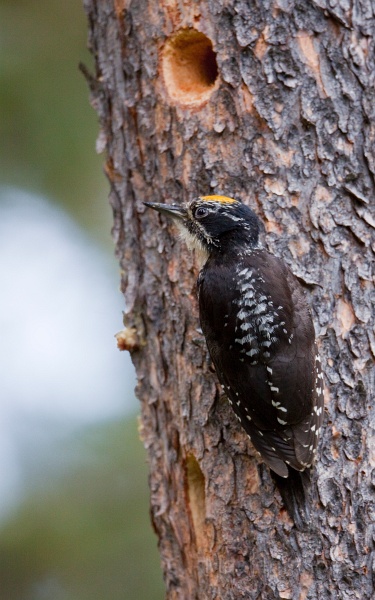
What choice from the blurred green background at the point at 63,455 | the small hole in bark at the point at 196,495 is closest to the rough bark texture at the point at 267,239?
the small hole in bark at the point at 196,495

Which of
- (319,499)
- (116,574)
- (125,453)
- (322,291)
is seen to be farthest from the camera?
(125,453)

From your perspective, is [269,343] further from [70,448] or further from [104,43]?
[70,448]

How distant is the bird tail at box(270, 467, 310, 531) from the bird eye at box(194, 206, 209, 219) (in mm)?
1249

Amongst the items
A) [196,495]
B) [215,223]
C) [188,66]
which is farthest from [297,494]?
[188,66]

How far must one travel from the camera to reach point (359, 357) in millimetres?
3453

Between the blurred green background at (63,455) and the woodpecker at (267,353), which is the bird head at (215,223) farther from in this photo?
the blurred green background at (63,455)

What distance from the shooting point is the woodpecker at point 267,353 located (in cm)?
334

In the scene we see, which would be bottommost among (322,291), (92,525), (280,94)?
(92,525)

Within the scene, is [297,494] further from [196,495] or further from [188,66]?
[188,66]

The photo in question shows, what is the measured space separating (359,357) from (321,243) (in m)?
0.54

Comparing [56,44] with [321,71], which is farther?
[56,44]

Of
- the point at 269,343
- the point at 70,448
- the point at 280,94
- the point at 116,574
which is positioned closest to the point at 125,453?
the point at 70,448

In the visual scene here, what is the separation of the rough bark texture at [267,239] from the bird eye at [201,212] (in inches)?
3.9

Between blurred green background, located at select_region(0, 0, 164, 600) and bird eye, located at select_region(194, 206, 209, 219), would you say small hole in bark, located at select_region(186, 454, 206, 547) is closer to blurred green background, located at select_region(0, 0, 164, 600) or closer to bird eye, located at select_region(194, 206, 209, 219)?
bird eye, located at select_region(194, 206, 209, 219)
